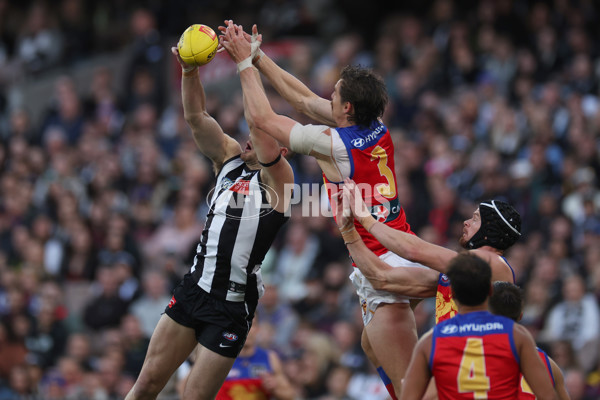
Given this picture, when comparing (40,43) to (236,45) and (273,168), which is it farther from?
(273,168)

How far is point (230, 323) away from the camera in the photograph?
8000 millimetres

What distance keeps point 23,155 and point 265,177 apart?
12.0m

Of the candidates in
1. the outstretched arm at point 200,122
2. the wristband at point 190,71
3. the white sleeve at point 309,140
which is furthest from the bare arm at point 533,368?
the wristband at point 190,71

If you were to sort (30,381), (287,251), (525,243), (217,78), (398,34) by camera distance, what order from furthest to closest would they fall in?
(217,78) → (398,34) → (287,251) → (30,381) → (525,243)

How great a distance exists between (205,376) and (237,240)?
117cm

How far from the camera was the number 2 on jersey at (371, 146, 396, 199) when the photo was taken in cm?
748

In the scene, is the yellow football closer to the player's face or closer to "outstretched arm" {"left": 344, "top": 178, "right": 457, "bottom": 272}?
"outstretched arm" {"left": 344, "top": 178, "right": 457, "bottom": 272}

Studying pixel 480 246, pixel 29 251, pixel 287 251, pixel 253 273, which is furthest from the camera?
pixel 29 251

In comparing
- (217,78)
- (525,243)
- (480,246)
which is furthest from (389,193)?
(217,78)

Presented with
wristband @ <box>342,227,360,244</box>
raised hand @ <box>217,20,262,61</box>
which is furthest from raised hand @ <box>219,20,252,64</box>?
wristband @ <box>342,227,360,244</box>

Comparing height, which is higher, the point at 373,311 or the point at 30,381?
the point at 373,311

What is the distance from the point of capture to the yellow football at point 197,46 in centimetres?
774

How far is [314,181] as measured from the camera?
Result: 601 inches

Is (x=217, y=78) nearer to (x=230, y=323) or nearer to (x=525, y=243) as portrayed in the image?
(x=525, y=243)
